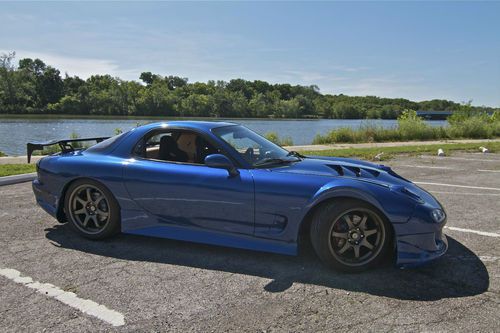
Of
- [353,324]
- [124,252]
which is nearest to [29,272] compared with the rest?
[124,252]

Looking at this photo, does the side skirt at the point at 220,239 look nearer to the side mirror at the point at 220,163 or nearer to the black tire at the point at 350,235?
the black tire at the point at 350,235

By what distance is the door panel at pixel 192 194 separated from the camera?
151 inches

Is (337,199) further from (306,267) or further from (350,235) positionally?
(306,267)

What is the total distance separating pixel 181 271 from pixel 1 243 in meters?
2.19

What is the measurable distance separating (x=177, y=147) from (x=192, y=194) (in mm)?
666

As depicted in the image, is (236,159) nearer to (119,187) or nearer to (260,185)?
(260,185)

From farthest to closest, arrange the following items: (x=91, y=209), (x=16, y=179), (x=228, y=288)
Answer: (x=16, y=179), (x=91, y=209), (x=228, y=288)

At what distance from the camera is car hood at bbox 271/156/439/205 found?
12.2 ft

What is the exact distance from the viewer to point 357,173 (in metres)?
3.97

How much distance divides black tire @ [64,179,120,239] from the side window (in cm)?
61

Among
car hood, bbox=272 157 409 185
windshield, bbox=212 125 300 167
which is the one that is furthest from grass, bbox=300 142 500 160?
car hood, bbox=272 157 409 185

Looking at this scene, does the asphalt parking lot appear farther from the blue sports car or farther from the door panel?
the door panel

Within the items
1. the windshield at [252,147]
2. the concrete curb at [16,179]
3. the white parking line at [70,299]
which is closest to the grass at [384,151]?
the concrete curb at [16,179]

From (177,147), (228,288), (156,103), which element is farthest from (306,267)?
(156,103)
